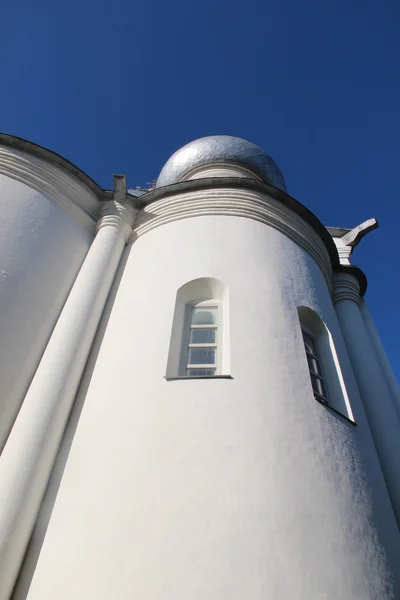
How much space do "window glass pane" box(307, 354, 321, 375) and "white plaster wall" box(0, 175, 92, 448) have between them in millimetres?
3529

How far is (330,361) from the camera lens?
591 centimetres

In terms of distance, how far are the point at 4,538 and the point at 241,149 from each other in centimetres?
1035

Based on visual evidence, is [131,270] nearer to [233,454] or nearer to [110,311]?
[110,311]

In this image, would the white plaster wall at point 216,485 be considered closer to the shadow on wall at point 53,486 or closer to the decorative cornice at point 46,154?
the shadow on wall at point 53,486

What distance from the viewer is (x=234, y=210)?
7570mm

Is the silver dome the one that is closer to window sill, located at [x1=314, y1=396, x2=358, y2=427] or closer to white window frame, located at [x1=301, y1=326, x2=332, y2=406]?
white window frame, located at [x1=301, y1=326, x2=332, y2=406]

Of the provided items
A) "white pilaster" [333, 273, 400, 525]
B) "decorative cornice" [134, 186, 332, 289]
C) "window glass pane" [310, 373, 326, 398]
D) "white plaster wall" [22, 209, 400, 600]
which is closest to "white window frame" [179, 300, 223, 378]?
"white plaster wall" [22, 209, 400, 600]

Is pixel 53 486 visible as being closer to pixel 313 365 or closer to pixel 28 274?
pixel 28 274

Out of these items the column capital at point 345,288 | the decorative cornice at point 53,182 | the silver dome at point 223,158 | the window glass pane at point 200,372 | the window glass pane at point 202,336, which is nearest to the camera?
the window glass pane at point 200,372

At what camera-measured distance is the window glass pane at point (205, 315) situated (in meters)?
5.86

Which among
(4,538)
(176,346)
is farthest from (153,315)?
(4,538)

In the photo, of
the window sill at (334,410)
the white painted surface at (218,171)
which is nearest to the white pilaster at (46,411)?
the window sill at (334,410)

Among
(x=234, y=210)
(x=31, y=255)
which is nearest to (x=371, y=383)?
(x=234, y=210)

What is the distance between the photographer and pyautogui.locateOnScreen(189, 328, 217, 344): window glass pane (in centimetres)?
557
